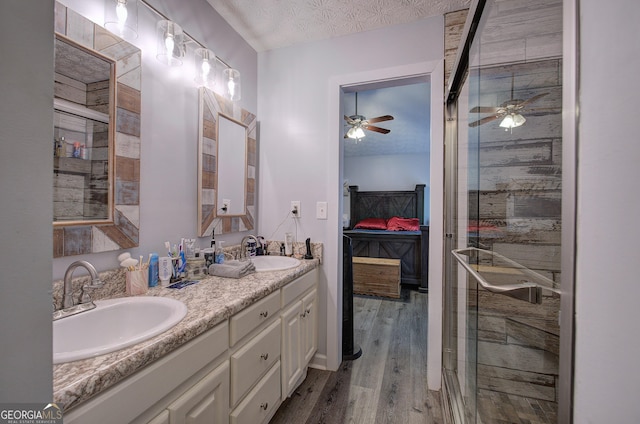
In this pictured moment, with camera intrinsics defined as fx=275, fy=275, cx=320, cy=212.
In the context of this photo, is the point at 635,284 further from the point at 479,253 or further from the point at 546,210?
the point at 479,253

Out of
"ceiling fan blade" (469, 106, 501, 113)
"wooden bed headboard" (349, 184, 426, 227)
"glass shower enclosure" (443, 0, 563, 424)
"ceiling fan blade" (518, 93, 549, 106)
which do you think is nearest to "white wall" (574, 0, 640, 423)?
"glass shower enclosure" (443, 0, 563, 424)

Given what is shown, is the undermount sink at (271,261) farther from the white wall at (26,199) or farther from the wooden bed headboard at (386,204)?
the wooden bed headboard at (386,204)

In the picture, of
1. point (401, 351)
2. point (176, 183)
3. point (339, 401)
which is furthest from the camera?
point (401, 351)

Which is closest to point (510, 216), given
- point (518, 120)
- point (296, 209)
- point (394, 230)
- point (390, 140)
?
point (518, 120)

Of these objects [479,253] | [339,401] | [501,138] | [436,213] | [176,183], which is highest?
[501,138]

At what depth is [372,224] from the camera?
17.0 ft

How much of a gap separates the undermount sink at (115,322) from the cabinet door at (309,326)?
0.92m

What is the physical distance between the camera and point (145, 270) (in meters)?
1.24

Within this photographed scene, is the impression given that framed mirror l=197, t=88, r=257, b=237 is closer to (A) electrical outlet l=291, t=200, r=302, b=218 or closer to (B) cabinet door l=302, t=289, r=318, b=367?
(A) electrical outlet l=291, t=200, r=302, b=218

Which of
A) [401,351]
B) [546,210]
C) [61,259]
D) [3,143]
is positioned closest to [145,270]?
[61,259]

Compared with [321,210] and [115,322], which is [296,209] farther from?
[115,322]

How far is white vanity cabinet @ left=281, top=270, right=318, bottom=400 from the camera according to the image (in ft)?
5.18

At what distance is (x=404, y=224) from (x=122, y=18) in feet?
14.5

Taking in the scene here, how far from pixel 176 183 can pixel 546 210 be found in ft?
5.44
